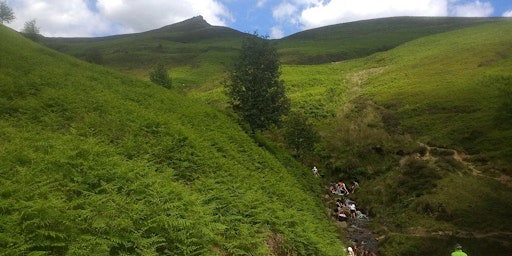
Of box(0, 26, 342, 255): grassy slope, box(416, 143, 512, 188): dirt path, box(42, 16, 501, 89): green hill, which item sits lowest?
box(416, 143, 512, 188): dirt path

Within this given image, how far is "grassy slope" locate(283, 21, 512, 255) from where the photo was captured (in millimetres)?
29469

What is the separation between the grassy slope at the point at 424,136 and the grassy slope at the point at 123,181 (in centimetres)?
894

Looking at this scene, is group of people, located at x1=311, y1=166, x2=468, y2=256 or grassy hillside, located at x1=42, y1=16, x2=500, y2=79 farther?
grassy hillside, located at x1=42, y1=16, x2=500, y2=79

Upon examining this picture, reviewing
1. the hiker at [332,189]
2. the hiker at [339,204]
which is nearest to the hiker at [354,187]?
the hiker at [332,189]

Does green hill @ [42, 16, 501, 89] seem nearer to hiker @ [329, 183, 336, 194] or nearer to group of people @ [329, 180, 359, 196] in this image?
hiker @ [329, 183, 336, 194]

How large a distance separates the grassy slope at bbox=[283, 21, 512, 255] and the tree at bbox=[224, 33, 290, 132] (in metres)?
10.0

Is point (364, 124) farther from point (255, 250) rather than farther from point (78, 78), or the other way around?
point (255, 250)

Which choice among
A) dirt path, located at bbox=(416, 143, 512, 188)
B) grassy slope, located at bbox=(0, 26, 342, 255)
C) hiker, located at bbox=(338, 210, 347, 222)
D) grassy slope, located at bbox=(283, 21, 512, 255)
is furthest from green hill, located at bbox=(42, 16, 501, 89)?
grassy slope, located at bbox=(0, 26, 342, 255)

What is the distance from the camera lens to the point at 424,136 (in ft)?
150

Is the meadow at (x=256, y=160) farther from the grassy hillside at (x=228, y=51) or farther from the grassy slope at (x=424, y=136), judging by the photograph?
the grassy hillside at (x=228, y=51)

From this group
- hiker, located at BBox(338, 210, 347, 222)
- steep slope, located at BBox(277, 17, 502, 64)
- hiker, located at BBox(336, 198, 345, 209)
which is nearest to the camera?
hiker, located at BBox(338, 210, 347, 222)

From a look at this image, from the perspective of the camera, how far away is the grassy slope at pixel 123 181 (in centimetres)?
1027

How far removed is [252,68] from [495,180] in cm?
2537

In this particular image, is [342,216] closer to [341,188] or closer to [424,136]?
[341,188]
